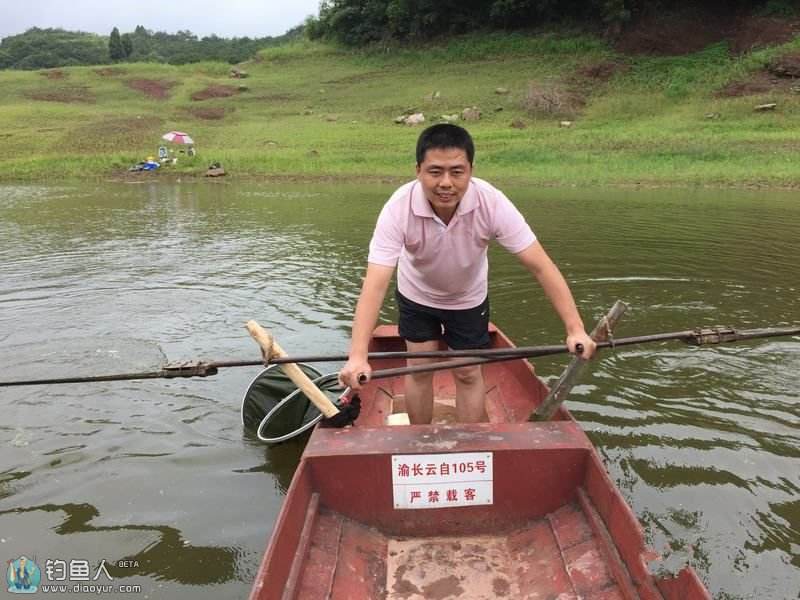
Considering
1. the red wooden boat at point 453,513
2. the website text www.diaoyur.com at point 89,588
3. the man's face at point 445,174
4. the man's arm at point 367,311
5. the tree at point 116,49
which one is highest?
the tree at point 116,49

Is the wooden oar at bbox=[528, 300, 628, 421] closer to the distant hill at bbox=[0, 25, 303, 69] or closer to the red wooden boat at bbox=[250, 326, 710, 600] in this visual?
the red wooden boat at bbox=[250, 326, 710, 600]

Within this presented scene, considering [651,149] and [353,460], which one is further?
[651,149]

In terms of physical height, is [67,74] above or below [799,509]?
above

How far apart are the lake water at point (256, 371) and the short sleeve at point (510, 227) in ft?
5.36

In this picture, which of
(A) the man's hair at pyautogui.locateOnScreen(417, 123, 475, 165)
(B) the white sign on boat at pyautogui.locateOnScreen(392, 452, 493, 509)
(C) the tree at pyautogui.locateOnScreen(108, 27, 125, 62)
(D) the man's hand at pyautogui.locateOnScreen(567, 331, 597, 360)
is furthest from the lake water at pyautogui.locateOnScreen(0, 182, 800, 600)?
(C) the tree at pyautogui.locateOnScreen(108, 27, 125, 62)

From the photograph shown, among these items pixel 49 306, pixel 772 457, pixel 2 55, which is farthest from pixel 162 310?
pixel 2 55

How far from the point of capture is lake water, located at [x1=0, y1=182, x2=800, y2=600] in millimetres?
3773

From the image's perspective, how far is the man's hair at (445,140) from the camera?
315 centimetres

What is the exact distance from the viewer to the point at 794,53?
2695cm

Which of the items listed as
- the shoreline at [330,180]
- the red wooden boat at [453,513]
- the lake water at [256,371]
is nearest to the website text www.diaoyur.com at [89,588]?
the lake water at [256,371]

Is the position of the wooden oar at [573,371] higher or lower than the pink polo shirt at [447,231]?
lower

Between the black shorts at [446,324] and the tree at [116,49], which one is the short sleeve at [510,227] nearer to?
the black shorts at [446,324]

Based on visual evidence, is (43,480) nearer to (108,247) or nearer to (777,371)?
(777,371)

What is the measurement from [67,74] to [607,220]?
40.6 m
